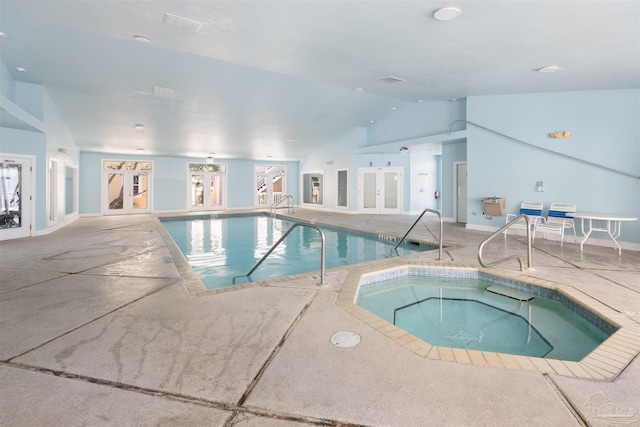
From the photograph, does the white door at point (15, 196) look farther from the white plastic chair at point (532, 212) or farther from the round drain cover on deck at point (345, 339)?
the white plastic chair at point (532, 212)

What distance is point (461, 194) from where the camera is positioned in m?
9.82

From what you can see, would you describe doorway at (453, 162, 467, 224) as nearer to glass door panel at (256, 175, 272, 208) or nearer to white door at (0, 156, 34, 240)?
glass door panel at (256, 175, 272, 208)

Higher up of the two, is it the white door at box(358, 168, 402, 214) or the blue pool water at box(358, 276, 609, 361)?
the white door at box(358, 168, 402, 214)

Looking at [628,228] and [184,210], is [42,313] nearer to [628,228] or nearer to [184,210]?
[628,228]

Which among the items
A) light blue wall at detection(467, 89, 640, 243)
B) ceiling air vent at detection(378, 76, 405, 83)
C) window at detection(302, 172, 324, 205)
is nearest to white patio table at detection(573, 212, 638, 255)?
light blue wall at detection(467, 89, 640, 243)

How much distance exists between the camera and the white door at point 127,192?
501 inches

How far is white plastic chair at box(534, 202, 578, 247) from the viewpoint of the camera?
600cm

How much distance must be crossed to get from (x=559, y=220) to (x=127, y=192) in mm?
14013

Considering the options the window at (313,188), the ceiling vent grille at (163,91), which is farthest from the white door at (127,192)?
the window at (313,188)

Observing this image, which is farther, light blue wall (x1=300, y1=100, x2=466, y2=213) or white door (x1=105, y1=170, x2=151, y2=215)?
white door (x1=105, y1=170, x2=151, y2=215)

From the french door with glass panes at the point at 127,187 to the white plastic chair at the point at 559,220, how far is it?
1340 centimetres

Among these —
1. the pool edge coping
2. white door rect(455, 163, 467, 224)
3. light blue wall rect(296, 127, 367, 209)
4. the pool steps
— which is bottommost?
the pool steps

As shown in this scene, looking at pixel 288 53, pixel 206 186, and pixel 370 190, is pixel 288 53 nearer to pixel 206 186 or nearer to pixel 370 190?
pixel 370 190

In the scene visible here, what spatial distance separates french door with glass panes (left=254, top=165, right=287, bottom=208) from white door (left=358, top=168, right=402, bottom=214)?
197 inches
